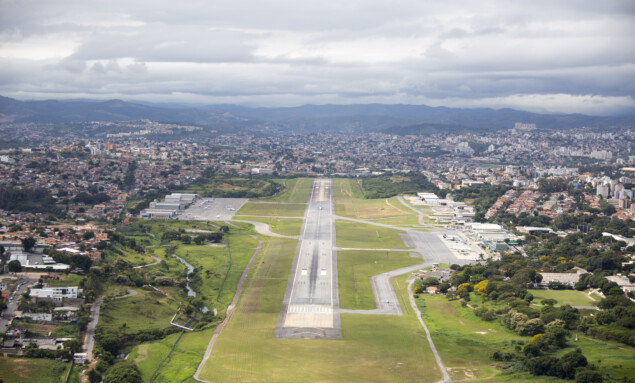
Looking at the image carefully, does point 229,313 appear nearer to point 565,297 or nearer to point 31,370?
point 31,370

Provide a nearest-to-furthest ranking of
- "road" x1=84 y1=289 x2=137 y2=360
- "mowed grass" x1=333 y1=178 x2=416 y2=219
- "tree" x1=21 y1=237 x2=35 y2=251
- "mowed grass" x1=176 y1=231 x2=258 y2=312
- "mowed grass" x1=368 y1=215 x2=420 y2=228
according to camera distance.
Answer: "road" x1=84 y1=289 x2=137 y2=360
"mowed grass" x1=176 y1=231 x2=258 y2=312
"tree" x1=21 y1=237 x2=35 y2=251
"mowed grass" x1=368 y1=215 x2=420 y2=228
"mowed grass" x1=333 y1=178 x2=416 y2=219

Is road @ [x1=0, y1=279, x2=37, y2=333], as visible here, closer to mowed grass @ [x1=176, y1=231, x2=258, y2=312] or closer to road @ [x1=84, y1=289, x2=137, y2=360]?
road @ [x1=84, y1=289, x2=137, y2=360]

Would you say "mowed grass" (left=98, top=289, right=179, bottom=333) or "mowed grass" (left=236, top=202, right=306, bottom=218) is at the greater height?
"mowed grass" (left=98, top=289, right=179, bottom=333)

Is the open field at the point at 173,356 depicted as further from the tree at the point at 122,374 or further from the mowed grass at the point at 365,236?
the mowed grass at the point at 365,236

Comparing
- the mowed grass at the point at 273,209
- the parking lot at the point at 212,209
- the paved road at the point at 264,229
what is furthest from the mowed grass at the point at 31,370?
the mowed grass at the point at 273,209

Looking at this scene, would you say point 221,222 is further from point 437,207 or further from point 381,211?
point 437,207

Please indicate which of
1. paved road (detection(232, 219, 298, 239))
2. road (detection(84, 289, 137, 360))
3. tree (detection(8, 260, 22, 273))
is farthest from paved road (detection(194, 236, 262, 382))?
tree (detection(8, 260, 22, 273))

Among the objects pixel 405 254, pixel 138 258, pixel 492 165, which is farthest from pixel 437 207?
pixel 492 165
